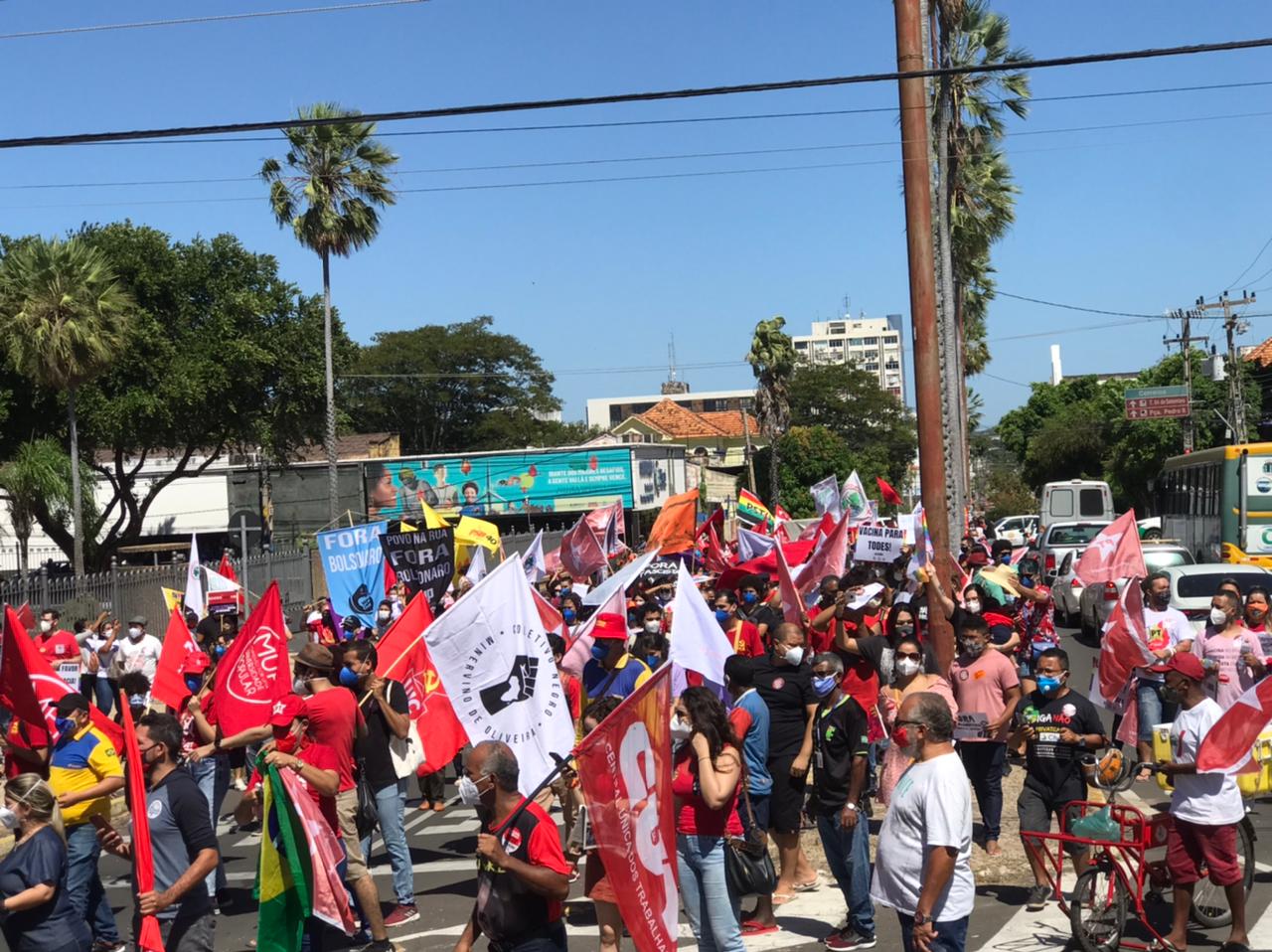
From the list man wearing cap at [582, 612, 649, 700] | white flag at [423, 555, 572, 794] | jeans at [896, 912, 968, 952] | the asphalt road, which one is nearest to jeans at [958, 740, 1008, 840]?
the asphalt road

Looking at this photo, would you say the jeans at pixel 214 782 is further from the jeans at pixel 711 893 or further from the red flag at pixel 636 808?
the red flag at pixel 636 808

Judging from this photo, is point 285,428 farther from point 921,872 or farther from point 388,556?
point 921,872

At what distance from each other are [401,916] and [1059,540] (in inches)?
921

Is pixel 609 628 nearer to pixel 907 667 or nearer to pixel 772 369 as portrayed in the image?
pixel 907 667

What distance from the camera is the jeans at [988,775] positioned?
360 inches

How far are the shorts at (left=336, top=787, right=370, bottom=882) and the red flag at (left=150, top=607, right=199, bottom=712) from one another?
131 inches

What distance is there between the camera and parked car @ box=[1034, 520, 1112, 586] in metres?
29.1

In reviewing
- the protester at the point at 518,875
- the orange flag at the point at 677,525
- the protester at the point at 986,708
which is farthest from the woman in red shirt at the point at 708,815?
the orange flag at the point at 677,525

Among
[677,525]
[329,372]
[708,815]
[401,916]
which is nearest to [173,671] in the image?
[401,916]

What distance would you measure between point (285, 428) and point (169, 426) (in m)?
3.83

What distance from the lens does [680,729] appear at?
7543mm

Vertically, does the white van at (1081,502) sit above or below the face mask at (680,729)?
above

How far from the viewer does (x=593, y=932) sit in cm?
839

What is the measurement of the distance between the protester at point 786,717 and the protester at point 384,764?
2.22 meters
